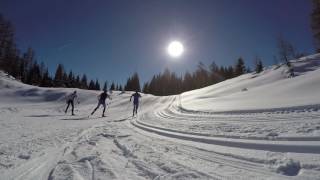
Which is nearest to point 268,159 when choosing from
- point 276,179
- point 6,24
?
point 276,179

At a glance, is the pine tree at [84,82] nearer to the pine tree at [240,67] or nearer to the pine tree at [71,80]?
the pine tree at [71,80]

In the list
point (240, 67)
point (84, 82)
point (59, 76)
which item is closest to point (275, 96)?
point (240, 67)

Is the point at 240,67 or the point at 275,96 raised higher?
the point at 240,67

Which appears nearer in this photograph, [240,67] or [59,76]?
[240,67]

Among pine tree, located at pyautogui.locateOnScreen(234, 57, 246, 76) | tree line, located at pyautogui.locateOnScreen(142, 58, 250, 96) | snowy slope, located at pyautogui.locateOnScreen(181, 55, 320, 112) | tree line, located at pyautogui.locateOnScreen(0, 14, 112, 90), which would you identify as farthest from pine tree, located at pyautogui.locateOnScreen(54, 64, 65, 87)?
snowy slope, located at pyautogui.locateOnScreen(181, 55, 320, 112)

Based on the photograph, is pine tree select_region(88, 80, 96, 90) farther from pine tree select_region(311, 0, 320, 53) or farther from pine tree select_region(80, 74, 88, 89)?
pine tree select_region(311, 0, 320, 53)

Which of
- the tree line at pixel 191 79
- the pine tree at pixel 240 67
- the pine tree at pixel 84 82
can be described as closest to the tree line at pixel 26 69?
the pine tree at pixel 84 82

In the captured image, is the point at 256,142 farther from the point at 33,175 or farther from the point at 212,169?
the point at 33,175

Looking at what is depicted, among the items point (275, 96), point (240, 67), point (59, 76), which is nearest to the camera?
point (275, 96)

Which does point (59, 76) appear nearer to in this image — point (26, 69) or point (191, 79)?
point (26, 69)

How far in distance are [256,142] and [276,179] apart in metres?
1.77

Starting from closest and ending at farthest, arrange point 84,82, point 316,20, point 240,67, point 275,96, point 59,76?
1. point 275,96
2. point 316,20
3. point 240,67
4. point 59,76
5. point 84,82

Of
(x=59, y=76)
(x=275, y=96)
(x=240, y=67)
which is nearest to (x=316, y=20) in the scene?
(x=275, y=96)

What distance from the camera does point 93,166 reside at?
12.2 feet
